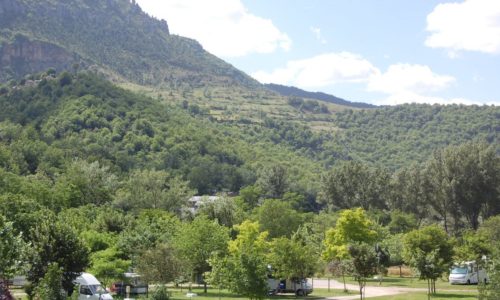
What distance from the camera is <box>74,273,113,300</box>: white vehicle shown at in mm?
35000

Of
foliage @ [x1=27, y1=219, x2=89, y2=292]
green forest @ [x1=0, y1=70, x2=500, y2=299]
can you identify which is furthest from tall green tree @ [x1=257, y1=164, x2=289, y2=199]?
foliage @ [x1=27, y1=219, x2=89, y2=292]

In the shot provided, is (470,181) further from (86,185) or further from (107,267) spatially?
(107,267)

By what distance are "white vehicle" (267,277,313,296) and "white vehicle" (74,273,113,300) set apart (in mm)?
13558

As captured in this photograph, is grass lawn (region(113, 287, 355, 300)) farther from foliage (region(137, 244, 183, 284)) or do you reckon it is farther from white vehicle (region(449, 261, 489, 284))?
white vehicle (region(449, 261, 489, 284))

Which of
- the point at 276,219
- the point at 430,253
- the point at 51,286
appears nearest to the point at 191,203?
the point at 276,219

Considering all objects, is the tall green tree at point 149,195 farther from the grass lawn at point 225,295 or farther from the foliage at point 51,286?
the foliage at point 51,286

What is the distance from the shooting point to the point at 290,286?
151 feet

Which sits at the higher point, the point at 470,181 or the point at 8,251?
the point at 470,181

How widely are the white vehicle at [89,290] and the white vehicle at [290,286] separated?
1356 cm

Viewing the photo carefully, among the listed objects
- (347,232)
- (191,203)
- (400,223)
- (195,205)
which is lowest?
(347,232)

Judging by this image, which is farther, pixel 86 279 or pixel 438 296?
pixel 438 296

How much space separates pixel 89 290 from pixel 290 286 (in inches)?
667

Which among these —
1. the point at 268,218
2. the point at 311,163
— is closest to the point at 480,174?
the point at 268,218

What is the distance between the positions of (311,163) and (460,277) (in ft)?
448
